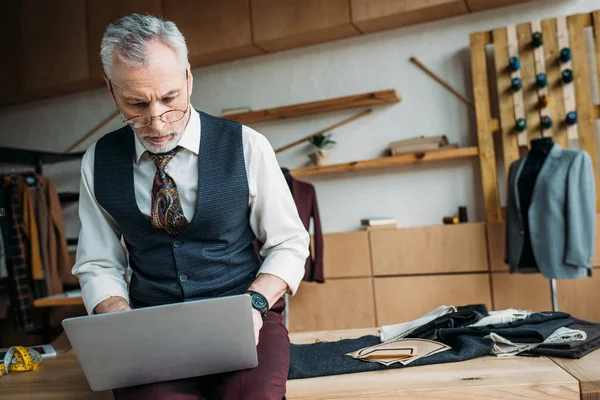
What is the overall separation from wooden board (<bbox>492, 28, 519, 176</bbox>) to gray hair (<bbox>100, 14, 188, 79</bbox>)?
3.04m

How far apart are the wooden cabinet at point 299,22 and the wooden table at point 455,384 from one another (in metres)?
3.13

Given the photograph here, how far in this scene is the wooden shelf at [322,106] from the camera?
4.20m

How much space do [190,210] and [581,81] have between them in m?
3.20

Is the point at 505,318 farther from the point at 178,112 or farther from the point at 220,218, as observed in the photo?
the point at 178,112

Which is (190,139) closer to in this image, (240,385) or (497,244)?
(240,385)

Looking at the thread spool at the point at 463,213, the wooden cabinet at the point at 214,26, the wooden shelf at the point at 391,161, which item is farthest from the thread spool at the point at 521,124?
the wooden cabinet at the point at 214,26

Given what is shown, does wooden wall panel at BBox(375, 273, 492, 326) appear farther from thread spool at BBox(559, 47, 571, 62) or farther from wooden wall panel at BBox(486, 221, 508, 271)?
thread spool at BBox(559, 47, 571, 62)

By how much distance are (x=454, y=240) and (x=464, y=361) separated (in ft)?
7.89

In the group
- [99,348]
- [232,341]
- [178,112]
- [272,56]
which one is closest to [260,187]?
[178,112]

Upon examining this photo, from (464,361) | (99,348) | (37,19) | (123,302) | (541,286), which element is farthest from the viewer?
(37,19)

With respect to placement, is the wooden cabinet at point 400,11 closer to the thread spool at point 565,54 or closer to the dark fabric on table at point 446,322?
the thread spool at point 565,54

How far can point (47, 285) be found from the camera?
4.66 metres

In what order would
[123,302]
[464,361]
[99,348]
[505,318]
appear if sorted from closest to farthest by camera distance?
[99,348] → [123,302] → [464,361] → [505,318]

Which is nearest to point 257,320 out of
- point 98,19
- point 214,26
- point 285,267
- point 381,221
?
point 285,267
